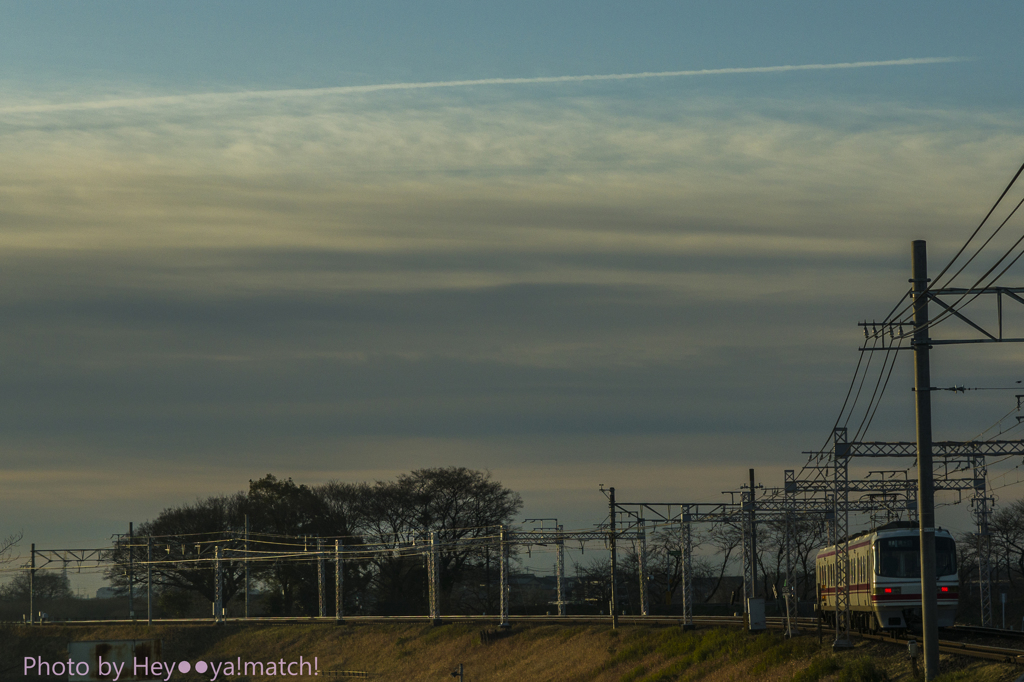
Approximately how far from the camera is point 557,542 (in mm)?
78688

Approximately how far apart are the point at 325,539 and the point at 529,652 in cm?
4540

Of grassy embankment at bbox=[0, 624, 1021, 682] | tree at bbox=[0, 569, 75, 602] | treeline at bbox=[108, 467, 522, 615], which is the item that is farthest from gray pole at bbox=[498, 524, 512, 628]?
Result: tree at bbox=[0, 569, 75, 602]

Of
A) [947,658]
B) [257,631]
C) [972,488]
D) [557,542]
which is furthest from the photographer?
[257,631]

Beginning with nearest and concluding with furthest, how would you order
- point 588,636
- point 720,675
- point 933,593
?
point 933,593, point 720,675, point 588,636

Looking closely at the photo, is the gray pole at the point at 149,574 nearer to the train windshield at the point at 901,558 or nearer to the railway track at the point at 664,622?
the railway track at the point at 664,622

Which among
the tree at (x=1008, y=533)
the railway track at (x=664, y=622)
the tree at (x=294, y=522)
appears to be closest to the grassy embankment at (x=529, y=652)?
the railway track at (x=664, y=622)

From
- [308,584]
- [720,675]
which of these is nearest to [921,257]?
[720,675]

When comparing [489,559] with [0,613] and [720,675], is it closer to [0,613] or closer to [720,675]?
[0,613]

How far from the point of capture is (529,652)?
61.0 metres

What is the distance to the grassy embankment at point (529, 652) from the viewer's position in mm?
32719

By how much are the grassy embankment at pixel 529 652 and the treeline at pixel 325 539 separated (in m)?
11.2

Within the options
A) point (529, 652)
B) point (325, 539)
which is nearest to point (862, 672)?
point (529, 652)

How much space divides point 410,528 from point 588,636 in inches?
2023

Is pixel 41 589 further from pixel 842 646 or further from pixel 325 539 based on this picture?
pixel 842 646
